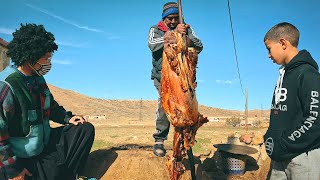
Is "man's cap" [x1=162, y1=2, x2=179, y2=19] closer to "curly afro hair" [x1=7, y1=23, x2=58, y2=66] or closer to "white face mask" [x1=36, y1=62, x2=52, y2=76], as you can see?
"curly afro hair" [x1=7, y1=23, x2=58, y2=66]

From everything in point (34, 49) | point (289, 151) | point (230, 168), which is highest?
point (34, 49)

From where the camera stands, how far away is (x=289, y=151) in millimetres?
3820

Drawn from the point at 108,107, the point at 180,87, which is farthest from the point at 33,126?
the point at 108,107

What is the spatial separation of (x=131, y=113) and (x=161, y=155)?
63900 mm

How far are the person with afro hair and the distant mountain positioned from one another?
5405cm

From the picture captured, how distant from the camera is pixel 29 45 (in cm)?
488

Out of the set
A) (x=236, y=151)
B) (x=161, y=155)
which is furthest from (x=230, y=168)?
(x=161, y=155)

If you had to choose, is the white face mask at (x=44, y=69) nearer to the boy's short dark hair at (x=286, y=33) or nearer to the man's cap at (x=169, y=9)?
the man's cap at (x=169, y=9)

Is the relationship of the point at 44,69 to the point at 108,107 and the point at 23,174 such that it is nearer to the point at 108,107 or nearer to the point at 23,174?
the point at 23,174

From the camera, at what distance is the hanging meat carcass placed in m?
4.41

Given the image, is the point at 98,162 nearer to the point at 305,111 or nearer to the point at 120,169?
the point at 120,169

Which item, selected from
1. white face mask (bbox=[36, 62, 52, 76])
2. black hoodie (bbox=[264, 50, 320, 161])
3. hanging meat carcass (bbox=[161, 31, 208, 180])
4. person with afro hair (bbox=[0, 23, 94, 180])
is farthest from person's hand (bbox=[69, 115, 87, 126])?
black hoodie (bbox=[264, 50, 320, 161])

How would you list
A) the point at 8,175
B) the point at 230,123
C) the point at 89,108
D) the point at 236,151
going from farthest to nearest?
the point at 89,108 → the point at 230,123 → the point at 236,151 → the point at 8,175

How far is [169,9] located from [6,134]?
9.91ft
